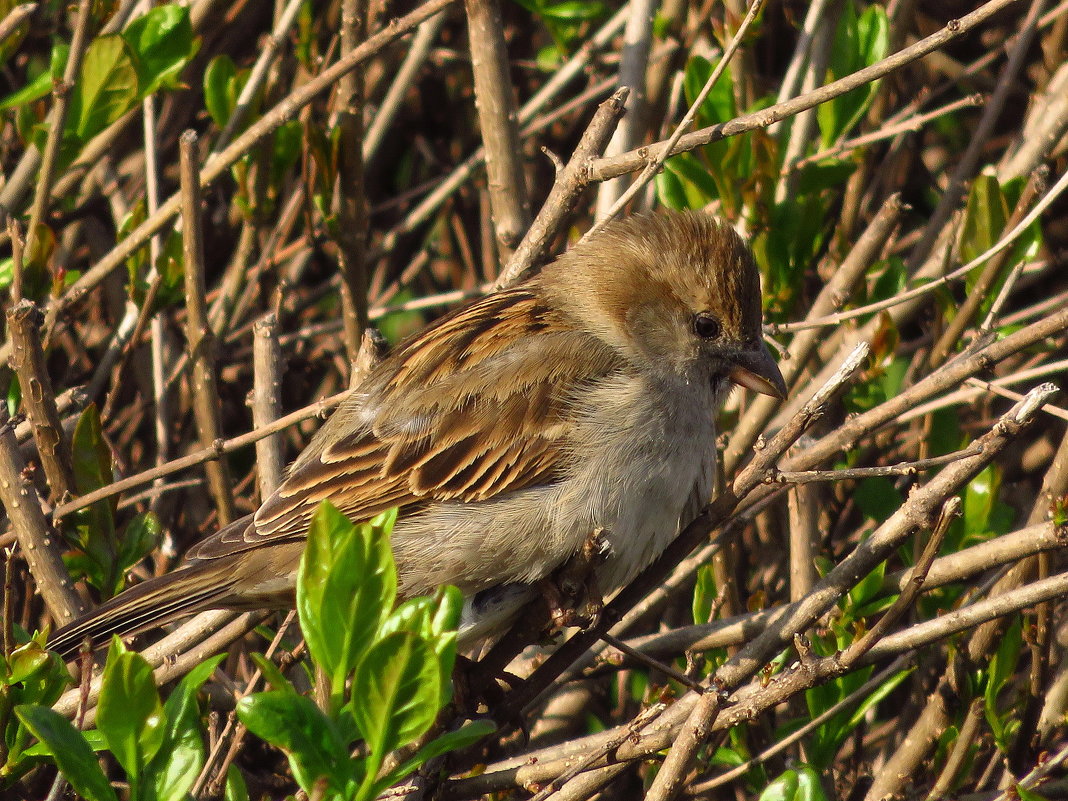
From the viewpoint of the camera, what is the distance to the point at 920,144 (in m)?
4.96

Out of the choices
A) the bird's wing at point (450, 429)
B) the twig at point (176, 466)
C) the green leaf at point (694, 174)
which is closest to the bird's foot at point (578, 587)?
the bird's wing at point (450, 429)

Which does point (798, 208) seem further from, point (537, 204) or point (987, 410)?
point (537, 204)

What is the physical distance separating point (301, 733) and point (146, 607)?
1163mm

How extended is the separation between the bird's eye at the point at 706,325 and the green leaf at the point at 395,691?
1637 millimetres

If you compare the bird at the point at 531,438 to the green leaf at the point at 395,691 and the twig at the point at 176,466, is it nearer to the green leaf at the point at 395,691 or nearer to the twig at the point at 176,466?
the twig at the point at 176,466

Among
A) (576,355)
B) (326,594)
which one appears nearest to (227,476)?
(576,355)

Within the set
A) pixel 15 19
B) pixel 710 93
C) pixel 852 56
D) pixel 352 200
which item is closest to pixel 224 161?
pixel 352 200

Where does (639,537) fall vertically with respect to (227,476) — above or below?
below

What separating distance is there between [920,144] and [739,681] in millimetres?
2904

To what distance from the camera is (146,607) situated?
290cm

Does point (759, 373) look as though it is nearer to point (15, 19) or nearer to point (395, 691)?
point (395, 691)

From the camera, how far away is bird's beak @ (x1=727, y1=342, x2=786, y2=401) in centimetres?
323

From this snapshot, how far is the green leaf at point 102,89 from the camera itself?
3.36 m

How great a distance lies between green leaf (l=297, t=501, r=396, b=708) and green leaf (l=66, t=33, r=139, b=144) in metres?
1.93
